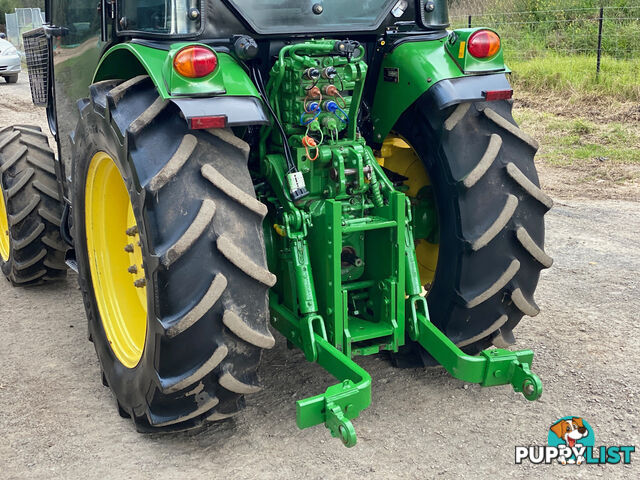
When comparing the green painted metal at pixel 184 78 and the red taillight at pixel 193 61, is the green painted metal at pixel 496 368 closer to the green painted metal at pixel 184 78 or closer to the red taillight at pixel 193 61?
the green painted metal at pixel 184 78

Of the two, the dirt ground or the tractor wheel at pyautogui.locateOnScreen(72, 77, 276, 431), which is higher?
the tractor wheel at pyautogui.locateOnScreen(72, 77, 276, 431)

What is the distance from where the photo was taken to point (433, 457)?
3.03 metres

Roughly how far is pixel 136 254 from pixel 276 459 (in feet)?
3.80

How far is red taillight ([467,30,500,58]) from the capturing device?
10.1 ft

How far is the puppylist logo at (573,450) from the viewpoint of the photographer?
3.02 metres

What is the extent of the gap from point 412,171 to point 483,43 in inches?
31.0

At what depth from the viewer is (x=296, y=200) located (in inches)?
121

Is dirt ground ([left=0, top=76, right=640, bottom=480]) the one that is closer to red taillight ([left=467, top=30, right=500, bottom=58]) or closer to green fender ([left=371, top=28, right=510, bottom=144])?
green fender ([left=371, top=28, right=510, bottom=144])

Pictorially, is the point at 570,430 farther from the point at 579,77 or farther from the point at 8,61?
the point at 8,61

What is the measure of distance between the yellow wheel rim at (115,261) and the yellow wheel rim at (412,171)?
130cm

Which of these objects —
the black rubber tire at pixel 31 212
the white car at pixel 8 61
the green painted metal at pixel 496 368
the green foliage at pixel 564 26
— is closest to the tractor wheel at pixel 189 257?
the green painted metal at pixel 496 368

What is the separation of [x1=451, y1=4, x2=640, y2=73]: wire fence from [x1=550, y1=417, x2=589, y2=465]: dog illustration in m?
9.33

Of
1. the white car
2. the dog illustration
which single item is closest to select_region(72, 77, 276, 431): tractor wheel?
the dog illustration

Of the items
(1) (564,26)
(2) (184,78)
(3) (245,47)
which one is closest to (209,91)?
(2) (184,78)
